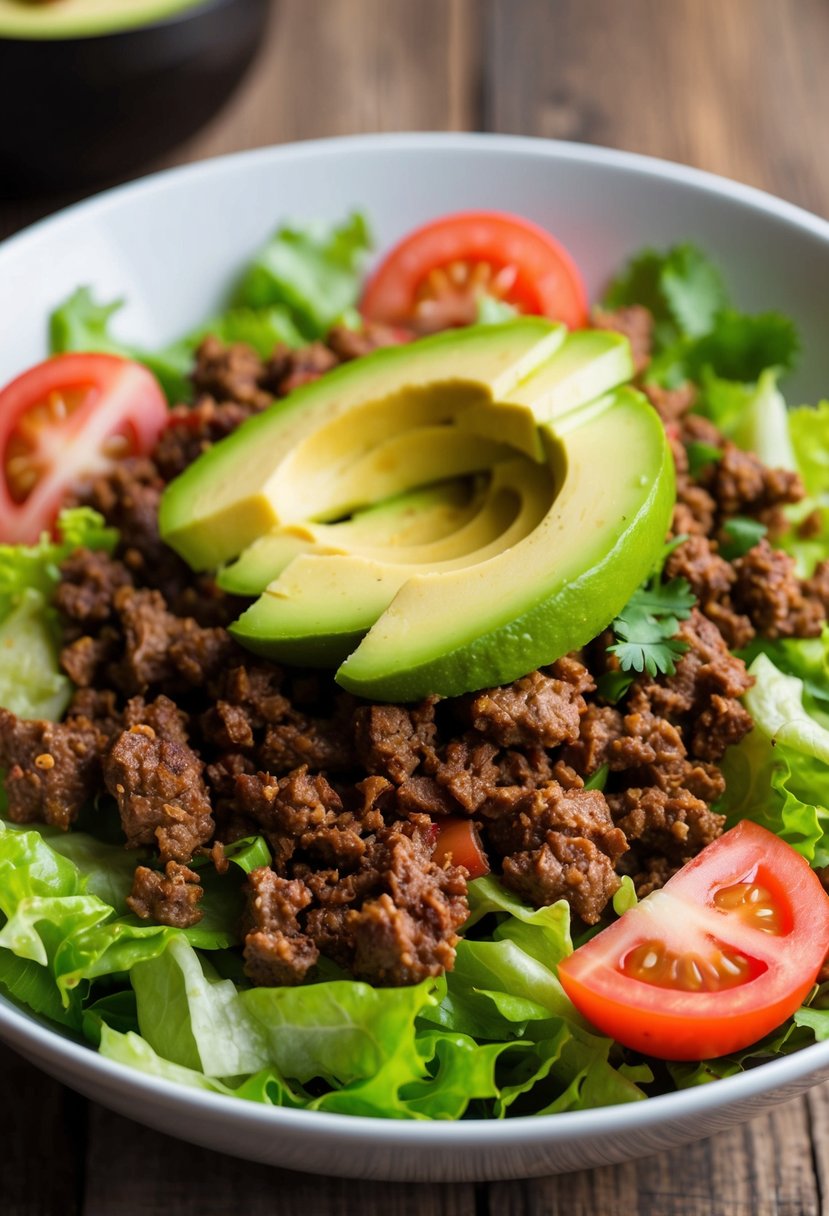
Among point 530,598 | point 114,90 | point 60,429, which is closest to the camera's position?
point 530,598

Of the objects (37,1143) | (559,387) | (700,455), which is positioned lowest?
(37,1143)

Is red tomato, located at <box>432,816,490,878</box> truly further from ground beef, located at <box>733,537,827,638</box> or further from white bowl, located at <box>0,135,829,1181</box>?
white bowl, located at <box>0,135,829,1181</box>

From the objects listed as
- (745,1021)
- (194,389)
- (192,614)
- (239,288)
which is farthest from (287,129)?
(745,1021)

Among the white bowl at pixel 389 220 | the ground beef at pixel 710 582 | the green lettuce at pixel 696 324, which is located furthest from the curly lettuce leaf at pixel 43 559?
the green lettuce at pixel 696 324

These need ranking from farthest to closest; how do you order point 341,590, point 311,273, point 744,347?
1. point 311,273
2. point 744,347
3. point 341,590

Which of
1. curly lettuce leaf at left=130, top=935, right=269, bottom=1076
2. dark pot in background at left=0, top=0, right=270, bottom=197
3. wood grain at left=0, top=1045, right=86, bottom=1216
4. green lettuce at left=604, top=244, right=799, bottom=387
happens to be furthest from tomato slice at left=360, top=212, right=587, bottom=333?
wood grain at left=0, top=1045, right=86, bottom=1216

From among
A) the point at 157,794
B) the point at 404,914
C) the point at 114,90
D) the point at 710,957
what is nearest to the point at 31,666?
the point at 157,794

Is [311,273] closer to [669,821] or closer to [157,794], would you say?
[157,794]

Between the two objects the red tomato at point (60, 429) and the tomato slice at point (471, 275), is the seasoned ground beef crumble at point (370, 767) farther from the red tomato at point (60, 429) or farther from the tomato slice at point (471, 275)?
the tomato slice at point (471, 275)

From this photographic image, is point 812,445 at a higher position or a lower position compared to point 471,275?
lower
